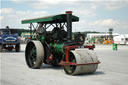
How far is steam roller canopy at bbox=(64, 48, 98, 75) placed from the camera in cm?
754

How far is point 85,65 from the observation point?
765cm

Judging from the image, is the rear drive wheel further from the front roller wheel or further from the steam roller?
the front roller wheel

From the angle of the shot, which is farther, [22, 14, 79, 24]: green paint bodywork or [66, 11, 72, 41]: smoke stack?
[22, 14, 79, 24]: green paint bodywork

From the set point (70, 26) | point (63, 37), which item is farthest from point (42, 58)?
point (70, 26)

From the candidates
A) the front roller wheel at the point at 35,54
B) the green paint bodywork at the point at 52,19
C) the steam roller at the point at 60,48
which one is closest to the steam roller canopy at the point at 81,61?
the steam roller at the point at 60,48

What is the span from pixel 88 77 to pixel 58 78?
1023 mm

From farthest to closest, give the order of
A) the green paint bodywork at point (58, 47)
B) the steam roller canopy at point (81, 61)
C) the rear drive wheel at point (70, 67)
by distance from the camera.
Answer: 1. the green paint bodywork at point (58, 47)
2. the rear drive wheel at point (70, 67)
3. the steam roller canopy at point (81, 61)

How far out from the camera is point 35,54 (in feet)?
31.9

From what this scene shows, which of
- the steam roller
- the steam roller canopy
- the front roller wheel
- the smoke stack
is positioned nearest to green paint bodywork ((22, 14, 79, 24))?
the steam roller

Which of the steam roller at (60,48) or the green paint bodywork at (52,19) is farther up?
the green paint bodywork at (52,19)

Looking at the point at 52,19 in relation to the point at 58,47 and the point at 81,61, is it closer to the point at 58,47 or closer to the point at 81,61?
the point at 58,47

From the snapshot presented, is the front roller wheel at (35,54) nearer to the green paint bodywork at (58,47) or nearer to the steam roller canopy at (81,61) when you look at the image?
the green paint bodywork at (58,47)

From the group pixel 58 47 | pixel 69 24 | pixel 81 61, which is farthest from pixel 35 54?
pixel 81 61

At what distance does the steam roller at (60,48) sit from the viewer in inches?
305
